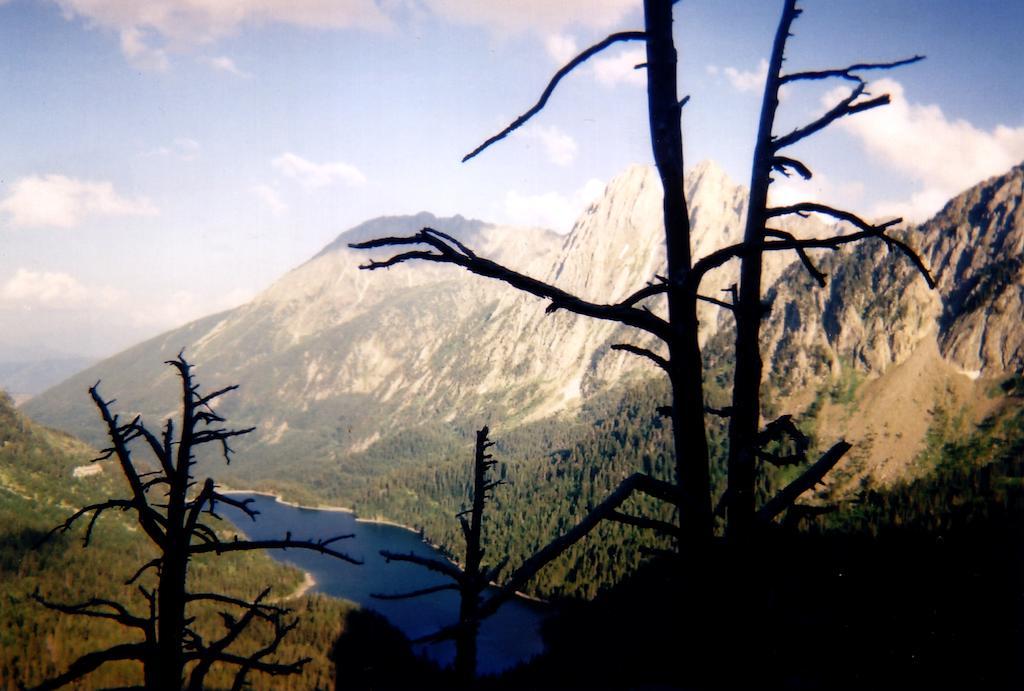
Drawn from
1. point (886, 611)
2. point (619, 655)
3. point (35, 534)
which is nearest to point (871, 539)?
point (886, 611)

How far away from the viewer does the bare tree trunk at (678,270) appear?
136 inches

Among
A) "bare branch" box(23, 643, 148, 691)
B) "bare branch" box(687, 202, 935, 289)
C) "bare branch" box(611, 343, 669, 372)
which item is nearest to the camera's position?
"bare branch" box(611, 343, 669, 372)

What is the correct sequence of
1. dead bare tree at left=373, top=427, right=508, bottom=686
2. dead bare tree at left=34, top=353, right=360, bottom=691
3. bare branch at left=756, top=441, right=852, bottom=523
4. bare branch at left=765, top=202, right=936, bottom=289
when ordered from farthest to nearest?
1. dead bare tree at left=34, top=353, right=360, bottom=691
2. bare branch at left=756, top=441, right=852, bottom=523
3. bare branch at left=765, top=202, right=936, bottom=289
4. dead bare tree at left=373, top=427, right=508, bottom=686

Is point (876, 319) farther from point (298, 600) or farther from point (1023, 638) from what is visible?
point (298, 600)

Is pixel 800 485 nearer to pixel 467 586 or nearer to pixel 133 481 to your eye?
pixel 467 586

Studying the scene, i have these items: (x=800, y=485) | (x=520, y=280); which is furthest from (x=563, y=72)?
(x=800, y=485)

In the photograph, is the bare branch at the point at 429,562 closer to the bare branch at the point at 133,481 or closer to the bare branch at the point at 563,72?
the bare branch at the point at 133,481

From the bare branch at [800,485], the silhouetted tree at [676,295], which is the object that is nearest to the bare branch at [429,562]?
the bare branch at [800,485]

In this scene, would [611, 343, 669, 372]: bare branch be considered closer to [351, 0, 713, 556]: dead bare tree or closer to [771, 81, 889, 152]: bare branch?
[351, 0, 713, 556]: dead bare tree

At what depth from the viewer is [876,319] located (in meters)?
178

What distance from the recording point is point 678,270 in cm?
346

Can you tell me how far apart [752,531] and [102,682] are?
10784 cm

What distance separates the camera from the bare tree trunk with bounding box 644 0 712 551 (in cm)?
345

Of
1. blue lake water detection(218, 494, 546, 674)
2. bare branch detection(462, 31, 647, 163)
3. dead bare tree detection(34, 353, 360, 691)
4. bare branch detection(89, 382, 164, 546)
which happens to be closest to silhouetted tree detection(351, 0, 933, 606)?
bare branch detection(462, 31, 647, 163)
